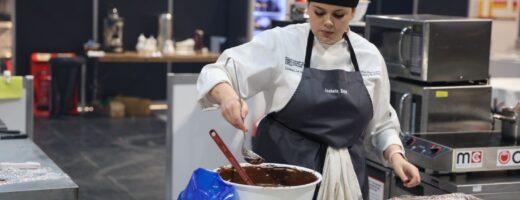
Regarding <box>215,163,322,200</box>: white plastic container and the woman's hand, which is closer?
<box>215,163,322,200</box>: white plastic container

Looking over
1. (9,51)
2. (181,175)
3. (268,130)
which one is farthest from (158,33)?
(268,130)

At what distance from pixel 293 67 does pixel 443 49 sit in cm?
134

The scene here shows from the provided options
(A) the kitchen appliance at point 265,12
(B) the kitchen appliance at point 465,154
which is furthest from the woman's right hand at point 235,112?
(A) the kitchen appliance at point 265,12

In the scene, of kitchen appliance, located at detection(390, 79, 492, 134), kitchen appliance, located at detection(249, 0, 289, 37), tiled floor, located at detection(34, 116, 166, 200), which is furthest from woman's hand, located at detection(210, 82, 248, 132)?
kitchen appliance, located at detection(249, 0, 289, 37)

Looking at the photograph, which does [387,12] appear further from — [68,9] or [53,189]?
[53,189]

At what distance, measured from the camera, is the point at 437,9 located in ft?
34.9

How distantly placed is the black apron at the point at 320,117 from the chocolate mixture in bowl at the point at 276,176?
0.37 metres

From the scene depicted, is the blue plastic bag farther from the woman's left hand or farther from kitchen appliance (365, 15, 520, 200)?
kitchen appliance (365, 15, 520, 200)

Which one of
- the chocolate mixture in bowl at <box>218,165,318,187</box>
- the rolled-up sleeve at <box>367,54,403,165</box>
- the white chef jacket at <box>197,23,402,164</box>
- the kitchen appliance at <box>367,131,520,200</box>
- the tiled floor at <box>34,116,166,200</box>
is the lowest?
the tiled floor at <box>34,116,166,200</box>

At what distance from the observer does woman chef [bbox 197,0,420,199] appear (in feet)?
7.44

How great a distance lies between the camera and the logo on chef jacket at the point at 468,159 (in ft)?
9.94

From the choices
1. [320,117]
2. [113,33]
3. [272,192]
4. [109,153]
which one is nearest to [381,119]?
[320,117]

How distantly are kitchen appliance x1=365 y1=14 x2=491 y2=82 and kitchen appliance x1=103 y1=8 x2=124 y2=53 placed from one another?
18.2ft

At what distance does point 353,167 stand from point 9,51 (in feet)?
22.2
